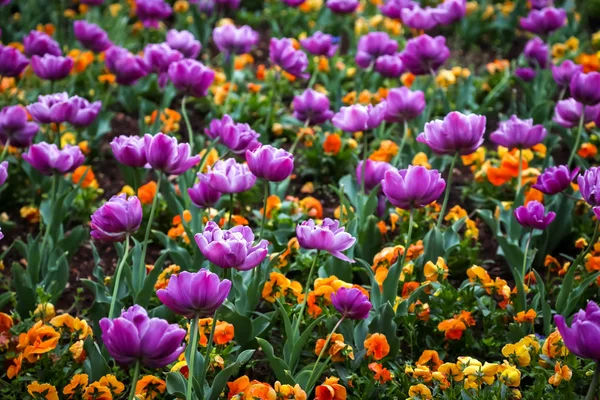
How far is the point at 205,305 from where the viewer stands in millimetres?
1658

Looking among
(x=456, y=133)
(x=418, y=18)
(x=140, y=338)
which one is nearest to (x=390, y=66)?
(x=418, y=18)

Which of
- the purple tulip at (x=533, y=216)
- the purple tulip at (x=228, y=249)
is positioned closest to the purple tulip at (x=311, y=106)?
the purple tulip at (x=533, y=216)

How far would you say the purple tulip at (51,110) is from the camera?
8.67 feet

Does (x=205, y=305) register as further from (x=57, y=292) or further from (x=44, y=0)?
(x=44, y=0)

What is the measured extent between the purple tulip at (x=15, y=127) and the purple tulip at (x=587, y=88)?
181 centimetres

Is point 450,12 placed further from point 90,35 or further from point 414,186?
point 414,186

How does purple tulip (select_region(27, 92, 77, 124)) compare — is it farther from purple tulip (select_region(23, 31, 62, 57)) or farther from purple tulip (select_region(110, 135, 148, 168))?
purple tulip (select_region(23, 31, 62, 57))

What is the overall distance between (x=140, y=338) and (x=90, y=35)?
7.84 feet

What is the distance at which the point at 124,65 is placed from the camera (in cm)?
328

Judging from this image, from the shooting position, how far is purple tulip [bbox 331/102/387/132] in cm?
258

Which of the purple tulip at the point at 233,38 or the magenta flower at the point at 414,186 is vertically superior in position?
the magenta flower at the point at 414,186

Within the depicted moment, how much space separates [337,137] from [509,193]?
0.72 meters

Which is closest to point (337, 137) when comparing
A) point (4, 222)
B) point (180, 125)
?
point (180, 125)

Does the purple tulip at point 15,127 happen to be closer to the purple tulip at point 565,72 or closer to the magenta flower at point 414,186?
the magenta flower at point 414,186
